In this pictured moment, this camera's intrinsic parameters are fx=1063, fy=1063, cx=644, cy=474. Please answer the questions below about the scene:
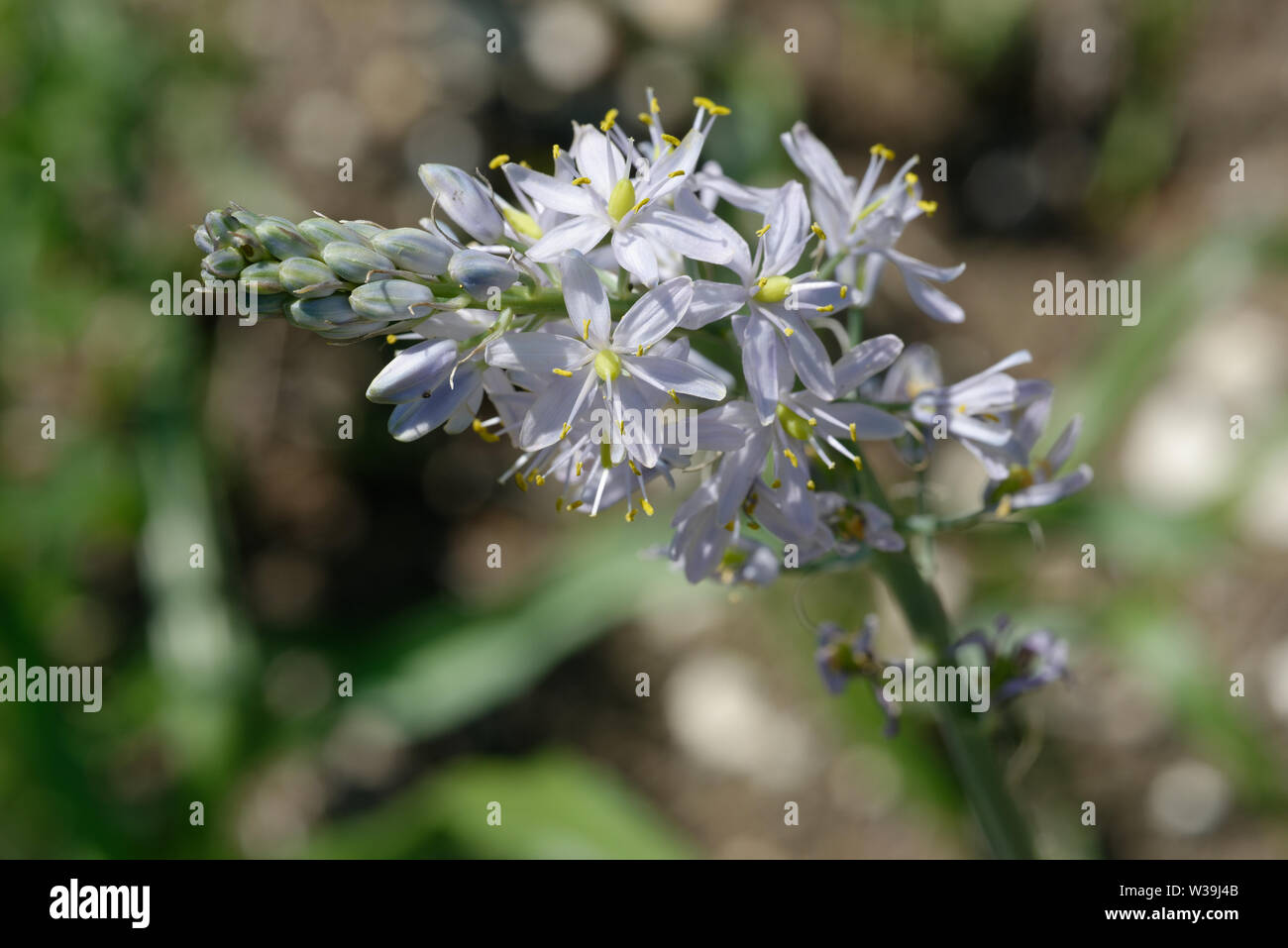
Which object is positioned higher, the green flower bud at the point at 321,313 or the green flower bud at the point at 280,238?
the green flower bud at the point at 280,238

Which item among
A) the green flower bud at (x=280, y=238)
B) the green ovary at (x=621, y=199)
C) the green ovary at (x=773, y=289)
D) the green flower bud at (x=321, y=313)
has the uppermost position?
the green ovary at (x=621, y=199)

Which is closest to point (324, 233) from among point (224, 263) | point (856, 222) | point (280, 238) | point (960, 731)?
point (280, 238)

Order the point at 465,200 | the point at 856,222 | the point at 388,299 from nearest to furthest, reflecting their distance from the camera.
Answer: the point at 388,299
the point at 465,200
the point at 856,222

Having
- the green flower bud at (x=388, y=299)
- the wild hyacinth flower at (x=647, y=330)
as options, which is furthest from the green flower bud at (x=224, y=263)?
the green flower bud at (x=388, y=299)

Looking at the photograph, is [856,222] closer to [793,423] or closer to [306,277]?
[793,423]

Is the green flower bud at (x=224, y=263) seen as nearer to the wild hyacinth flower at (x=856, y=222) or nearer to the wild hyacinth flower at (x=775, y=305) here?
the wild hyacinth flower at (x=775, y=305)

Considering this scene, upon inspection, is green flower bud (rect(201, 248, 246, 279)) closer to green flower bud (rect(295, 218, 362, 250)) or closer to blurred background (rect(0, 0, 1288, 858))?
green flower bud (rect(295, 218, 362, 250))
